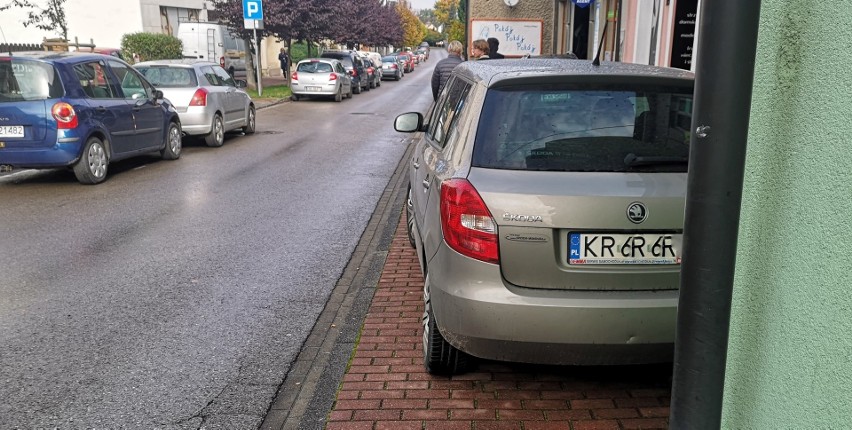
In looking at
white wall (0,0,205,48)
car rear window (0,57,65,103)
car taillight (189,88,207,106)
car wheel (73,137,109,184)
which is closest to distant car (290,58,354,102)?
car taillight (189,88,207,106)

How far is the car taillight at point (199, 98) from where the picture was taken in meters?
13.4

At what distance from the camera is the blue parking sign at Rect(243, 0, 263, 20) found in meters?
24.4

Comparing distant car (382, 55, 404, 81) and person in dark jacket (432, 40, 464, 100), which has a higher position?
person in dark jacket (432, 40, 464, 100)

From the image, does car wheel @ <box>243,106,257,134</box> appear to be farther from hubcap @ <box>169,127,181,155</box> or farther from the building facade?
the building facade

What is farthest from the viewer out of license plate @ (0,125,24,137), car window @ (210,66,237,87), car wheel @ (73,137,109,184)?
car window @ (210,66,237,87)

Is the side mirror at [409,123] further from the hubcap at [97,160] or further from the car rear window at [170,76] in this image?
the car rear window at [170,76]

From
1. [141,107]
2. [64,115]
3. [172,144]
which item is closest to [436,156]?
[64,115]

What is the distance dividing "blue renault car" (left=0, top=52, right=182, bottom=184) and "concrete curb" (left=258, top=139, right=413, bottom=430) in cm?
460

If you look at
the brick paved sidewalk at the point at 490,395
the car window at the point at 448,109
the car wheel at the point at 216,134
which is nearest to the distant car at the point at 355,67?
the car wheel at the point at 216,134

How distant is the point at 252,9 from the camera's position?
2452cm

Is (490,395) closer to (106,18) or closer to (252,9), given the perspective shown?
(252,9)

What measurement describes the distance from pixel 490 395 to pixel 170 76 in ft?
38.8

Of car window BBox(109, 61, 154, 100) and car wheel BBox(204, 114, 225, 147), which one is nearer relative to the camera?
car window BBox(109, 61, 154, 100)

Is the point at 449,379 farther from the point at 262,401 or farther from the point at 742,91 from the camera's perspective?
the point at 742,91
